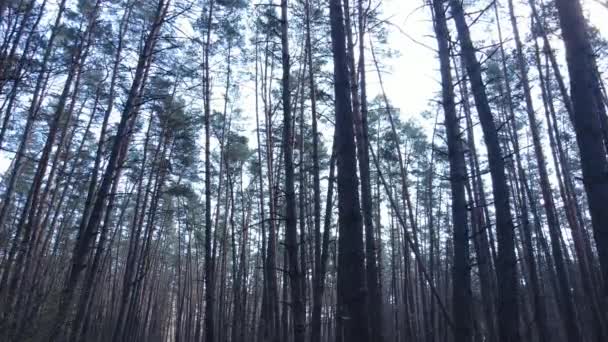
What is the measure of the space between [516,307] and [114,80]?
1176cm

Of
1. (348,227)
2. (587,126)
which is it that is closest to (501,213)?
(587,126)

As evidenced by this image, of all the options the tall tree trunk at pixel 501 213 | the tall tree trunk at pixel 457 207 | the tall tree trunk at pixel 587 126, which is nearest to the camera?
the tall tree trunk at pixel 587 126

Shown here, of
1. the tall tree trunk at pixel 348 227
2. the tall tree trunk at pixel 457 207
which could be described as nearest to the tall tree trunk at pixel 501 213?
the tall tree trunk at pixel 457 207

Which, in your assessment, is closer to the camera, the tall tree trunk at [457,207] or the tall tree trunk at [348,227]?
the tall tree trunk at [348,227]

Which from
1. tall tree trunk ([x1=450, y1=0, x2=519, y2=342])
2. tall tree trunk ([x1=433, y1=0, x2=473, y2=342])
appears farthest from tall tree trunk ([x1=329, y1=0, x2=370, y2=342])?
tall tree trunk ([x1=450, y1=0, x2=519, y2=342])

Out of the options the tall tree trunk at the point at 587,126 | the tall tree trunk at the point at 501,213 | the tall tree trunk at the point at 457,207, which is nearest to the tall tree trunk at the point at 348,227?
the tall tree trunk at the point at 457,207

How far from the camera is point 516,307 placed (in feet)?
17.3

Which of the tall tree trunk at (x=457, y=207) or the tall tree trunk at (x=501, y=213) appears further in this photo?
the tall tree trunk at (x=501, y=213)

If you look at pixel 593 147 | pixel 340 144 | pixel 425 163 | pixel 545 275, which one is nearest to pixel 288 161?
pixel 340 144

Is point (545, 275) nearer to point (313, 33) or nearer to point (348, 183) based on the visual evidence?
point (313, 33)

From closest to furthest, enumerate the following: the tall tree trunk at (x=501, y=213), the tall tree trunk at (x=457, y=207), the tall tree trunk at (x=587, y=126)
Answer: the tall tree trunk at (x=587, y=126)
the tall tree trunk at (x=457, y=207)
the tall tree trunk at (x=501, y=213)

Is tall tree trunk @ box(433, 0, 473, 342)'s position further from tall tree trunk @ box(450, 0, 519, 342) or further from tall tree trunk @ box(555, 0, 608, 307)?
tall tree trunk @ box(555, 0, 608, 307)

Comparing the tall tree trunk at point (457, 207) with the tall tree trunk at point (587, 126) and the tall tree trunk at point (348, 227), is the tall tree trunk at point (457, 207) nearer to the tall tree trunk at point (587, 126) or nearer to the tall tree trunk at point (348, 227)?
the tall tree trunk at point (587, 126)

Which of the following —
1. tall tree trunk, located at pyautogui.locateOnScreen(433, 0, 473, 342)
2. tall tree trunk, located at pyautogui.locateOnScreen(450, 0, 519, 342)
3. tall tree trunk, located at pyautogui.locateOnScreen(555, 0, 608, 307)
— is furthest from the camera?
tall tree trunk, located at pyautogui.locateOnScreen(450, 0, 519, 342)
